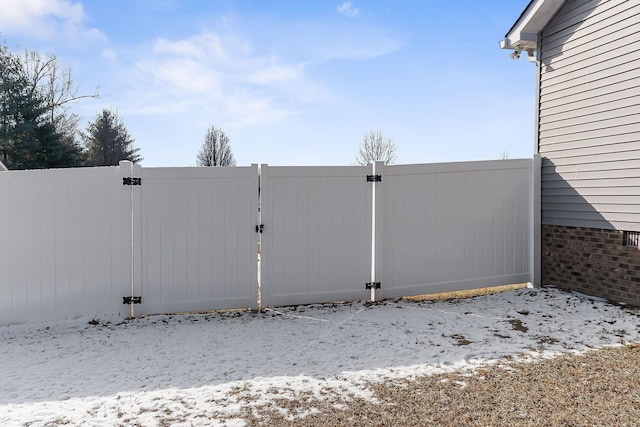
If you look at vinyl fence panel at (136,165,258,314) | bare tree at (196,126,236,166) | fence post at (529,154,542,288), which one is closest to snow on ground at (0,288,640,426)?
vinyl fence panel at (136,165,258,314)

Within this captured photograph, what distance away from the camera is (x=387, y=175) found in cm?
570

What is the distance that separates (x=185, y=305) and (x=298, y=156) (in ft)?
55.5

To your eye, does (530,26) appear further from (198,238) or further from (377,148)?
(377,148)

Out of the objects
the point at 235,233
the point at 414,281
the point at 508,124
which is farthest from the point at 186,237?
the point at 508,124

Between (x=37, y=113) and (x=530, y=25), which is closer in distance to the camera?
(x=530, y=25)

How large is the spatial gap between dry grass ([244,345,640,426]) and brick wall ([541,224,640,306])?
2357mm

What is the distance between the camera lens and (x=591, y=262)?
6.01m

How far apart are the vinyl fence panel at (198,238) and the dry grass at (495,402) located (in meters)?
2.53

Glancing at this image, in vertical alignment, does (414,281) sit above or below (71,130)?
below

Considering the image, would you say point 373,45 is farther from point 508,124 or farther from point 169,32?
point 508,124

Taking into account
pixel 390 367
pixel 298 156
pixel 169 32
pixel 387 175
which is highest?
pixel 169 32

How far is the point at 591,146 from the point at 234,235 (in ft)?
16.1

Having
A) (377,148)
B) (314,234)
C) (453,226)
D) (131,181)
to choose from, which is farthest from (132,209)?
(377,148)

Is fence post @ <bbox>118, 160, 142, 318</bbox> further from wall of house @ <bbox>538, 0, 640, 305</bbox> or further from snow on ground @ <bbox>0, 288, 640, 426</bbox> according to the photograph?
wall of house @ <bbox>538, 0, 640, 305</bbox>
